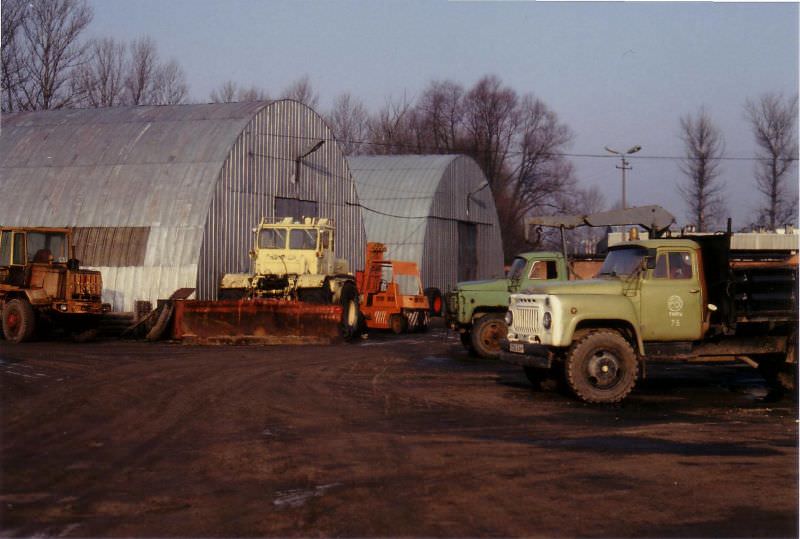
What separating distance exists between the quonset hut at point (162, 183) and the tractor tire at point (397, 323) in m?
4.96

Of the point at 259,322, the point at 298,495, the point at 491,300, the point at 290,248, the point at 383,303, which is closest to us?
the point at 298,495

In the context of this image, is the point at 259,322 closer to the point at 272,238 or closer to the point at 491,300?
the point at 272,238

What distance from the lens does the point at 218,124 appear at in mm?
30797

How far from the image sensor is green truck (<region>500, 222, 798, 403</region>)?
44.4 ft

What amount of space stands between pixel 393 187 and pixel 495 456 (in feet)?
116

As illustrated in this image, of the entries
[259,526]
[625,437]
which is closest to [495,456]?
[625,437]

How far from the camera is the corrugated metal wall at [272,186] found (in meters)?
28.9

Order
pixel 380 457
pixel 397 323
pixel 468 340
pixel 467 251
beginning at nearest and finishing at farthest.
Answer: pixel 380 457 → pixel 468 340 → pixel 397 323 → pixel 467 251

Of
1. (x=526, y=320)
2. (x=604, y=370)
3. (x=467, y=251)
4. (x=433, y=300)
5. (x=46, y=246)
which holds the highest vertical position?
(x=467, y=251)

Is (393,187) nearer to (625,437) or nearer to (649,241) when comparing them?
(649,241)

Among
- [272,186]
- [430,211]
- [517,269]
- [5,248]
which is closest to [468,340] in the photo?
[517,269]

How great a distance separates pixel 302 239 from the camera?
1027 inches

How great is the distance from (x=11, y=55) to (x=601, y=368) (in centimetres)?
4579

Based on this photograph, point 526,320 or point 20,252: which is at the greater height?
point 20,252
